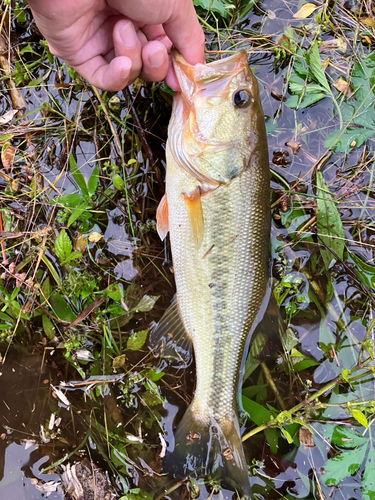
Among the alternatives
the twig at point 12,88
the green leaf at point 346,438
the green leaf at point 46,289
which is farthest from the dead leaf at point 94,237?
the green leaf at point 346,438

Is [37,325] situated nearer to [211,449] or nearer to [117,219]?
[117,219]

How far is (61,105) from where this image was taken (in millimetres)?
2377

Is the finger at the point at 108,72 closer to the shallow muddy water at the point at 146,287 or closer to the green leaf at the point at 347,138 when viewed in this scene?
the shallow muddy water at the point at 146,287

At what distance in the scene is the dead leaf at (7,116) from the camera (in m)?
2.40

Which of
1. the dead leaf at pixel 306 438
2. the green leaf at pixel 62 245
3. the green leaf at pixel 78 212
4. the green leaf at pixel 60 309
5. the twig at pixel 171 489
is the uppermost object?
the green leaf at pixel 78 212

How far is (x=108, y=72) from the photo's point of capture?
5.86 feet

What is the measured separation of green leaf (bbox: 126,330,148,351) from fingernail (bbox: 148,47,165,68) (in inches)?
61.8

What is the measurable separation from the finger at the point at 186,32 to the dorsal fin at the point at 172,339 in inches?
54.8

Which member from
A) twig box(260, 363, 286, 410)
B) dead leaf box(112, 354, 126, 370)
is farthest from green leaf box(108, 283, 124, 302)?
twig box(260, 363, 286, 410)

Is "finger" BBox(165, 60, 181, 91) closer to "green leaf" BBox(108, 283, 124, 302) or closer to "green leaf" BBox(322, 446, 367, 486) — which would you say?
"green leaf" BBox(108, 283, 124, 302)

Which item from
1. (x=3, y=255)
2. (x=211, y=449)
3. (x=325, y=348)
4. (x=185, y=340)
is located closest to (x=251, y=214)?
(x=185, y=340)

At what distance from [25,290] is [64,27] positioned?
1558mm

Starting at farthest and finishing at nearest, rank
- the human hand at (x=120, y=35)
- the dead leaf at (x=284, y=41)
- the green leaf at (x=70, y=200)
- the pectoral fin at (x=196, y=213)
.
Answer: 1. the dead leaf at (x=284, y=41)
2. the green leaf at (x=70, y=200)
3. the pectoral fin at (x=196, y=213)
4. the human hand at (x=120, y=35)

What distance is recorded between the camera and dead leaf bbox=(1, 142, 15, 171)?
235 centimetres
